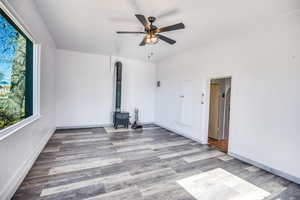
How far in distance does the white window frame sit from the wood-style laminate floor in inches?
31.7

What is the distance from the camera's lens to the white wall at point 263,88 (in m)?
2.36

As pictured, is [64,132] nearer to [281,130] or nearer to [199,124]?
[199,124]

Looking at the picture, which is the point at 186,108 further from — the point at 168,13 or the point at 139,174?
the point at 168,13

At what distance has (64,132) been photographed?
15.2 ft

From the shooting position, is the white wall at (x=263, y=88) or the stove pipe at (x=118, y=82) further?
the stove pipe at (x=118, y=82)

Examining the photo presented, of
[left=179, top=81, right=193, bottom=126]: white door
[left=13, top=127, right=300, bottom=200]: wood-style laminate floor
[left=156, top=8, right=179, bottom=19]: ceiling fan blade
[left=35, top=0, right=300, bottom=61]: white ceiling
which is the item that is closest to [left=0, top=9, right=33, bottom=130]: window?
[left=35, top=0, right=300, bottom=61]: white ceiling

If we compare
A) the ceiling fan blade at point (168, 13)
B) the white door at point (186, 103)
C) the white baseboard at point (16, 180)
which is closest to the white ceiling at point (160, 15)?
the ceiling fan blade at point (168, 13)

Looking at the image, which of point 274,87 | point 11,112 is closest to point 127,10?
point 11,112

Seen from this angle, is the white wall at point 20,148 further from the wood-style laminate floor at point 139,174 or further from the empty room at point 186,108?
the wood-style laminate floor at point 139,174

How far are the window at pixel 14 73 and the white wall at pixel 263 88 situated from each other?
389 cm

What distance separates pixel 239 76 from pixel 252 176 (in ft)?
6.36

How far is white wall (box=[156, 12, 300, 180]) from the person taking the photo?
2.36 metres

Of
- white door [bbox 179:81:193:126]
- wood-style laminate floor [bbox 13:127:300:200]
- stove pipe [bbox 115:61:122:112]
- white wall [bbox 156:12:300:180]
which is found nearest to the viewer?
wood-style laminate floor [bbox 13:127:300:200]

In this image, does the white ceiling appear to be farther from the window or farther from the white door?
the white door
